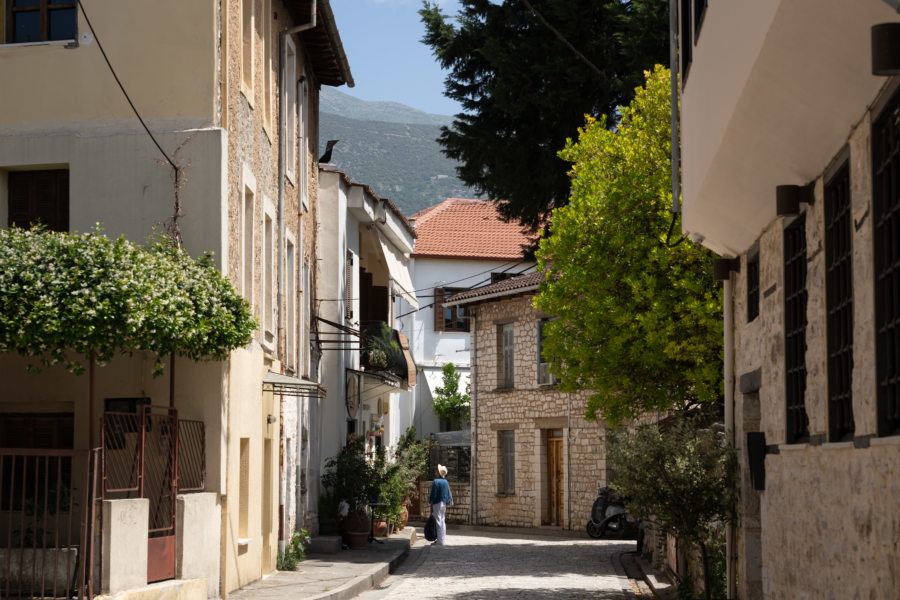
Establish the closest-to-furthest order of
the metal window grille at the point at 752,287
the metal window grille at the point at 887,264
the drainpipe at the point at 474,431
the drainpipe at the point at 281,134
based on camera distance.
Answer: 1. the metal window grille at the point at 887,264
2. the metal window grille at the point at 752,287
3. the drainpipe at the point at 281,134
4. the drainpipe at the point at 474,431

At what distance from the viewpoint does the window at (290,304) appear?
65.1ft

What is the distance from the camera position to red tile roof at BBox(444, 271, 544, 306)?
109 ft

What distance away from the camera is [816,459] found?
8.64m

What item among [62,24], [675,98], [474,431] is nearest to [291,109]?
[62,24]

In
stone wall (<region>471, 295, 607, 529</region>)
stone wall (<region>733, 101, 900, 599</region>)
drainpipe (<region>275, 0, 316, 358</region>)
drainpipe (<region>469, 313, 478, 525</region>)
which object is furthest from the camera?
drainpipe (<region>469, 313, 478, 525</region>)

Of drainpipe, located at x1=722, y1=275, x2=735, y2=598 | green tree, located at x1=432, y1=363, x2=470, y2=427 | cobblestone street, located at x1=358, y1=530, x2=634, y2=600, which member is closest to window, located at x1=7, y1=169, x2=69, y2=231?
cobblestone street, located at x1=358, y1=530, x2=634, y2=600

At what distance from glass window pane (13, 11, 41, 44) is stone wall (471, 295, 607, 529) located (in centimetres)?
1907

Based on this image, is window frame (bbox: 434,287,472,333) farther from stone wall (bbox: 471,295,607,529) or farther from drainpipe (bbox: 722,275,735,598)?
drainpipe (bbox: 722,275,735,598)

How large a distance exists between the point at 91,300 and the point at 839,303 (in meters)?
6.22

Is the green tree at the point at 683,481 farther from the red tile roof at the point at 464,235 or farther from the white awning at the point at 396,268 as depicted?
the red tile roof at the point at 464,235

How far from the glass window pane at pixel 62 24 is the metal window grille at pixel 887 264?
1021 centimetres

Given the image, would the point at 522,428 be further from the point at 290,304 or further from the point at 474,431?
the point at 290,304

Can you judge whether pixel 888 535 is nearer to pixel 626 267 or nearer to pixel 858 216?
pixel 858 216

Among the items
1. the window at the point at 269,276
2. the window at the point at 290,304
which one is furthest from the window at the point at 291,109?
the window at the point at 269,276
